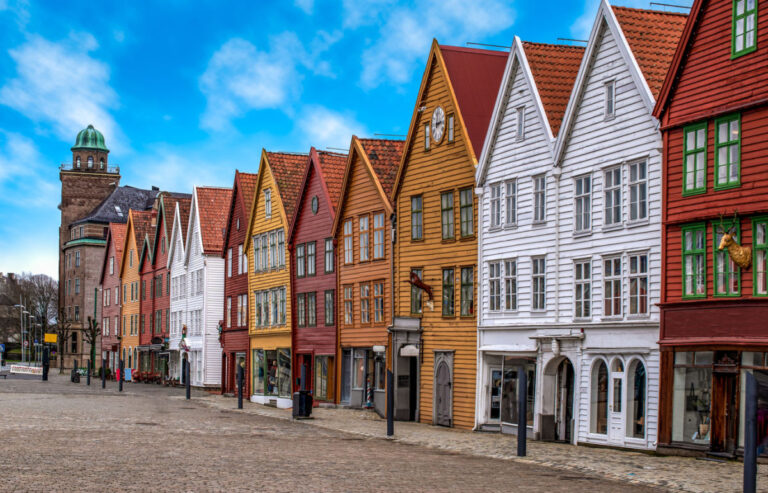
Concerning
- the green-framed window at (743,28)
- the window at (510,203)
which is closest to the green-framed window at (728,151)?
the green-framed window at (743,28)

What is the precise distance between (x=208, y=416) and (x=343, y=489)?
73.7ft

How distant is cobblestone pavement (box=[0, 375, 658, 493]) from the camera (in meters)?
18.1

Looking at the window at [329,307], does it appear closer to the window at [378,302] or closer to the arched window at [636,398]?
the window at [378,302]

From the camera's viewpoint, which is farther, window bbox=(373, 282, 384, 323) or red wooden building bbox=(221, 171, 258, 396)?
red wooden building bbox=(221, 171, 258, 396)

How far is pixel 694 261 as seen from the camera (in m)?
25.4

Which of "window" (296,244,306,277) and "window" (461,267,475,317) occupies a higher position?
"window" (296,244,306,277)

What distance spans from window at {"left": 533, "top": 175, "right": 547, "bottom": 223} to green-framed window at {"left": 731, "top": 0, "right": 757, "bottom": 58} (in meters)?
8.39

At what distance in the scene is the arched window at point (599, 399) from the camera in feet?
94.5

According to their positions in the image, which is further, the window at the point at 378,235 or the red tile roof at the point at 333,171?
the red tile roof at the point at 333,171

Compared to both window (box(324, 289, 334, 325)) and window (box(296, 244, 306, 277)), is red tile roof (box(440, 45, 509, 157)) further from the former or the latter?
window (box(296, 244, 306, 277))

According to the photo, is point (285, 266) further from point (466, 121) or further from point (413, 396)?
point (466, 121)

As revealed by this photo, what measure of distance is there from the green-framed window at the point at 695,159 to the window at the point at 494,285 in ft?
31.2

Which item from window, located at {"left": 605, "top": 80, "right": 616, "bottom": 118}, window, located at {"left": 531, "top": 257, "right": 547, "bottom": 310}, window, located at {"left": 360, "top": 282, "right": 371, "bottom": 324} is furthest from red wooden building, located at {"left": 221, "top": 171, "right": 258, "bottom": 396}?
window, located at {"left": 605, "top": 80, "right": 616, "bottom": 118}

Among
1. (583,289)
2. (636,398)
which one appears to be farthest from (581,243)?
(636,398)
